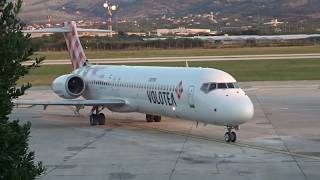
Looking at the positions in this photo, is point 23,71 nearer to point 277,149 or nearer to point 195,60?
point 277,149

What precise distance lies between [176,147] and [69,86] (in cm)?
942

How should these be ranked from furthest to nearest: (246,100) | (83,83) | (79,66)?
(79,66) < (83,83) < (246,100)

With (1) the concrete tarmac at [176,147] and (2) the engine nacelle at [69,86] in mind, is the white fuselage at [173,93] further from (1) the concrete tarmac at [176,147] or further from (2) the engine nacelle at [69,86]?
(1) the concrete tarmac at [176,147]

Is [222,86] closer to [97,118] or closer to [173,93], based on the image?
[173,93]

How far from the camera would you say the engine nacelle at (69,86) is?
26125 mm

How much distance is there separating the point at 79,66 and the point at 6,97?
23.2 metres

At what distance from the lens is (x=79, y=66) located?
96.1ft

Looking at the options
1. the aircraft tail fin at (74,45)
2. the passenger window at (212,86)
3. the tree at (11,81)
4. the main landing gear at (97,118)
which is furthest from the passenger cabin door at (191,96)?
the tree at (11,81)

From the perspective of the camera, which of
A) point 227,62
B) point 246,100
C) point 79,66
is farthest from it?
point 227,62

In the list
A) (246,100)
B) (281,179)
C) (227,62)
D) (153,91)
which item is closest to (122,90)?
(153,91)

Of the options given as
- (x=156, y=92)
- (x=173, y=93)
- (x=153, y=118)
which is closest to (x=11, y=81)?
(x=173, y=93)

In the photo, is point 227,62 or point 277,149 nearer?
point 277,149

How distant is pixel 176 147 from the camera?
717 inches

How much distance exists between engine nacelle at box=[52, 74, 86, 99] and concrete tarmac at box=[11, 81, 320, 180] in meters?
1.12
